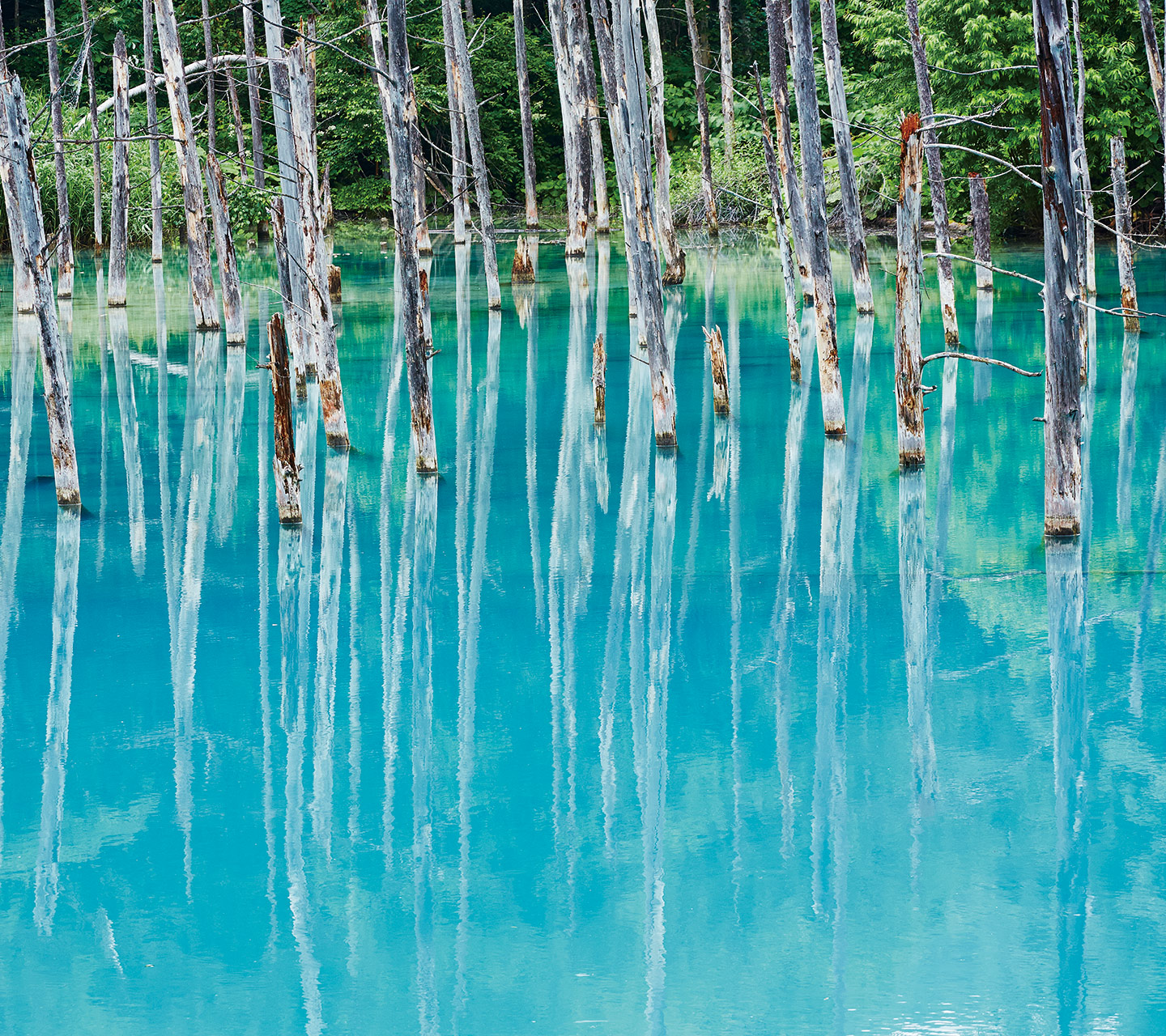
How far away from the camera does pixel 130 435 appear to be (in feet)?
49.5

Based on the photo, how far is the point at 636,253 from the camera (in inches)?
492

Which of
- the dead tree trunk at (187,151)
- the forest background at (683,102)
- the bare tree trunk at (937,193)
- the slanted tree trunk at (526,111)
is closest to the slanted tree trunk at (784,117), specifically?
the bare tree trunk at (937,193)

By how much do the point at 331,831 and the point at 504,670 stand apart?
206cm

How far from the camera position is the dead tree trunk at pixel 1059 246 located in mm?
8664

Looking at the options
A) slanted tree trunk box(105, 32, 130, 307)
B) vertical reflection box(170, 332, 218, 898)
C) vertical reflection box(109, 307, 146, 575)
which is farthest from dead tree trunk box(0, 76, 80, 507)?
slanted tree trunk box(105, 32, 130, 307)

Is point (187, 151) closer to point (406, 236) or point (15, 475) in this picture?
point (15, 475)

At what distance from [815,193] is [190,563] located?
233 inches

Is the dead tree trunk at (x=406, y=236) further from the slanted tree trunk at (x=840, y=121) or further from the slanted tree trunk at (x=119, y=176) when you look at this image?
the slanted tree trunk at (x=119, y=176)

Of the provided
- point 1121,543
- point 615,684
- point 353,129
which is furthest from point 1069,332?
point 353,129

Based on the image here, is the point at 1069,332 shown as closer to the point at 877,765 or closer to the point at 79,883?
the point at 877,765

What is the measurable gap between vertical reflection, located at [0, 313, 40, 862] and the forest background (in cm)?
440

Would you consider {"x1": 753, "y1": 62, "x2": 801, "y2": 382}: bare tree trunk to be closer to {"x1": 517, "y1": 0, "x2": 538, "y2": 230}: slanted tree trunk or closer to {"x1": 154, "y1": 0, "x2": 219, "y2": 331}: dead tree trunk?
{"x1": 154, "y1": 0, "x2": 219, "y2": 331}: dead tree trunk

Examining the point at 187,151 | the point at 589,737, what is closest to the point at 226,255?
the point at 187,151

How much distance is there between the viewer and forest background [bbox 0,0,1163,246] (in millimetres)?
28406
